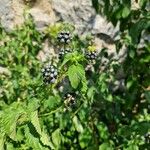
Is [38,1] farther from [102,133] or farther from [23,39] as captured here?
[102,133]

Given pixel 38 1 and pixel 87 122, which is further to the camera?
pixel 38 1

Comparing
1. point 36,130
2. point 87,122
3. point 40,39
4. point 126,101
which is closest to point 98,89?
point 87,122

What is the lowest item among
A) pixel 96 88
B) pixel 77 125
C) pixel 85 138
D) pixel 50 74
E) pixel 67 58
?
pixel 85 138

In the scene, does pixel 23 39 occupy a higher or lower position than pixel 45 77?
lower

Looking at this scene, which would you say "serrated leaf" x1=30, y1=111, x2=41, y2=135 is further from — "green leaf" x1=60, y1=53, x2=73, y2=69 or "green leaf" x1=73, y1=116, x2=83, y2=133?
"green leaf" x1=73, y1=116, x2=83, y2=133

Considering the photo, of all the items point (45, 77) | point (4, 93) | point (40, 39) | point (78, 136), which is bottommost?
point (78, 136)

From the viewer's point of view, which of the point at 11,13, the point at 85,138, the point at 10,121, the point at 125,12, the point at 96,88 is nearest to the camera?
the point at 10,121

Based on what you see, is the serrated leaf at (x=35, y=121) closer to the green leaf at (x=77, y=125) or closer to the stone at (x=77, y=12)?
the green leaf at (x=77, y=125)

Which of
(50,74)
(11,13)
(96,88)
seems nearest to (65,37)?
(50,74)

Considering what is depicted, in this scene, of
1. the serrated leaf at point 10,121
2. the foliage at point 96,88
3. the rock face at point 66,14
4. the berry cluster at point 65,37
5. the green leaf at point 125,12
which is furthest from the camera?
the rock face at point 66,14

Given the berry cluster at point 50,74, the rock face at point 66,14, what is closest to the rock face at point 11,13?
the rock face at point 66,14

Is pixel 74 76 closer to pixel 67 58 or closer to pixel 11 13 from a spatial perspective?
pixel 67 58
